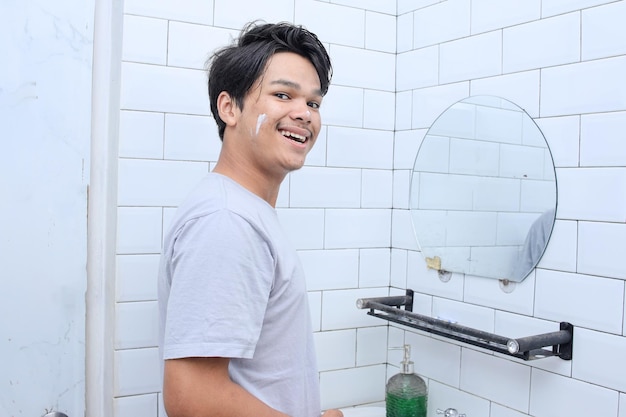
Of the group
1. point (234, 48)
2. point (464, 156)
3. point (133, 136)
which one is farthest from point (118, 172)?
point (464, 156)

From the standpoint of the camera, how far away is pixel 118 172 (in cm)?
134

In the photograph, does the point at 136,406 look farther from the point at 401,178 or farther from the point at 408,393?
the point at 401,178

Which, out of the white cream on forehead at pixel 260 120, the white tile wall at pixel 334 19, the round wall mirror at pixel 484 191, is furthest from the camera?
the white tile wall at pixel 334 19

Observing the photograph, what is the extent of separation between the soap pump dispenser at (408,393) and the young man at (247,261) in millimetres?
494

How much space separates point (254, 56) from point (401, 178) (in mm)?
757

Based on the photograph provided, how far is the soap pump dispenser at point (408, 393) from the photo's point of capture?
4.93ft

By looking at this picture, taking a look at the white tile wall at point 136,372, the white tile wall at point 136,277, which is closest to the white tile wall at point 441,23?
the white tile wall at point 136,277

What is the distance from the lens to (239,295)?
83cm

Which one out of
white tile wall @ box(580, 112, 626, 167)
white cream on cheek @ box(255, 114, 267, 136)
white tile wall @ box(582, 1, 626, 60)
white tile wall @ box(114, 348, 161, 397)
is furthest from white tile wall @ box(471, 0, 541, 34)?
white tile wall @ box(114, 348, 161, 397)

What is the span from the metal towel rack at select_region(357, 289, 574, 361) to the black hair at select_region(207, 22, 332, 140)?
1.99 ft

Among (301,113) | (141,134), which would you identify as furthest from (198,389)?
(141,134)

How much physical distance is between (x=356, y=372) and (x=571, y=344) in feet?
2.05

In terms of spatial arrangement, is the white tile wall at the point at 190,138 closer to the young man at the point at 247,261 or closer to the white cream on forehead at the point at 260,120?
the young man at the point at 247,261

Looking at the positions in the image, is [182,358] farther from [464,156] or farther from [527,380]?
[464,156]
